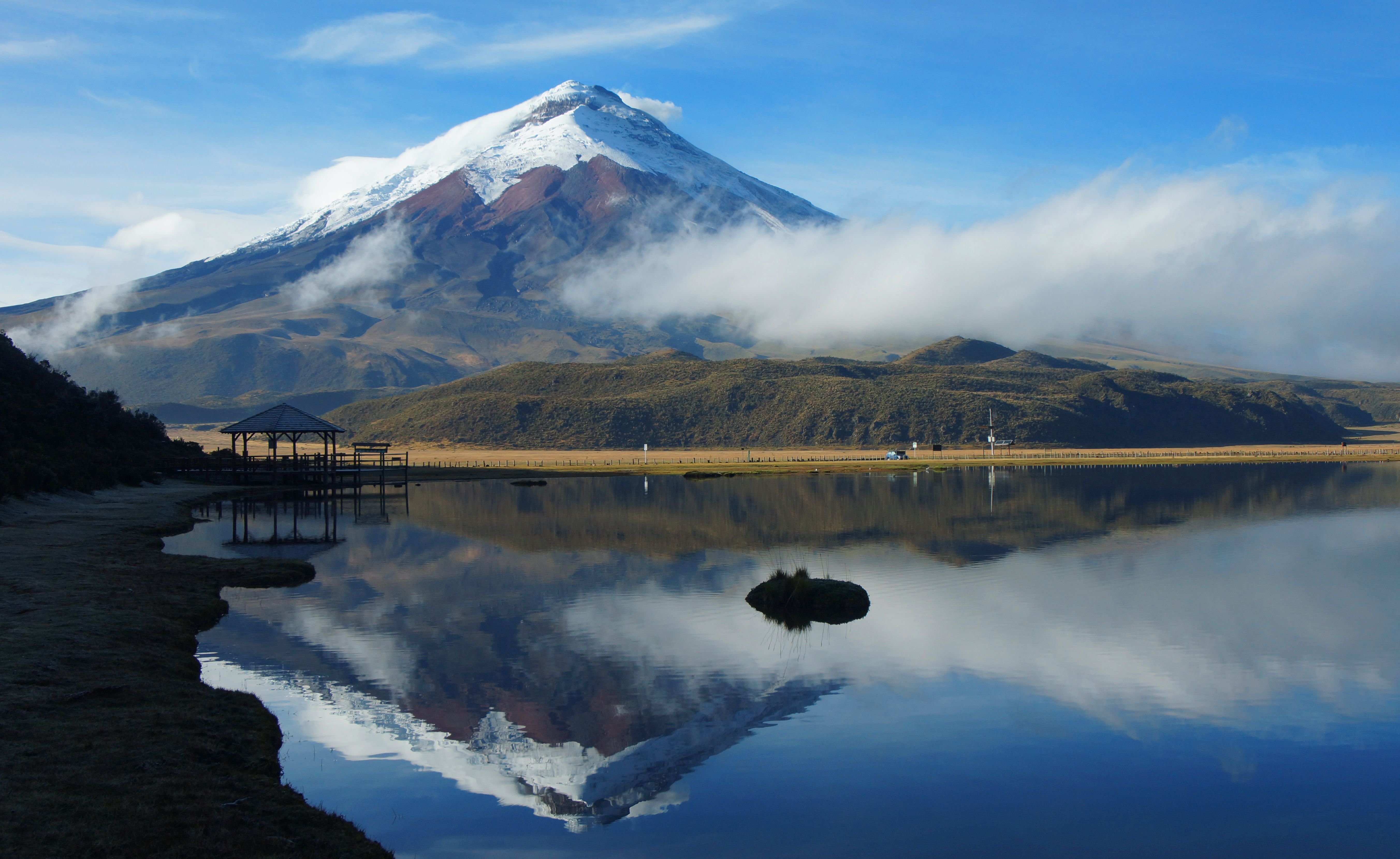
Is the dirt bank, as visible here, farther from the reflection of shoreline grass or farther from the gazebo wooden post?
the reflection of shoreline grass

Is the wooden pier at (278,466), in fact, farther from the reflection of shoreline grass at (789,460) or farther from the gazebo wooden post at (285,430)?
the reflection of shoreline grass at (789,460)

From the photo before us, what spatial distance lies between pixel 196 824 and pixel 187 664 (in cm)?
623

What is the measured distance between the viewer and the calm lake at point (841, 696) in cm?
955

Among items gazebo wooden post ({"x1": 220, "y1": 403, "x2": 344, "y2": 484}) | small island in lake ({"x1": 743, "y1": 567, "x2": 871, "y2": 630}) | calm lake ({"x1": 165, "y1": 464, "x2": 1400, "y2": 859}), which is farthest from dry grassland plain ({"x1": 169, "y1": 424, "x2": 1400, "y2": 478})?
small island in lake ({"x1": 743, "y1": 567, "x2": 871, "y2": 630})

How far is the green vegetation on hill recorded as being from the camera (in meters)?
32.0

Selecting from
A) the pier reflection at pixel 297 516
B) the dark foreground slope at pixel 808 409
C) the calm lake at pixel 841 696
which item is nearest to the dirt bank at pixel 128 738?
the calm lake at pixel 841 696

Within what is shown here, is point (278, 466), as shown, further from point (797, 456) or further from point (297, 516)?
point (797, 456)

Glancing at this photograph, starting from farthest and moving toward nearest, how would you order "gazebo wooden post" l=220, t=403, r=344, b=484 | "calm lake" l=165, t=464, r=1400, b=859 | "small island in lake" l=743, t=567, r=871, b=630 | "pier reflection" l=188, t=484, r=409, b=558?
1. "gazebo wooden post" l=220, t=403, r=344, b=484
2. "pier reflection" l=188, t=484, r=409, b=558
3. "small island in lake" l=743, t=567, r=871, b=630
4. "calm lake" l=165, t=464, r=1400, b=859

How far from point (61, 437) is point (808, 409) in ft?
329

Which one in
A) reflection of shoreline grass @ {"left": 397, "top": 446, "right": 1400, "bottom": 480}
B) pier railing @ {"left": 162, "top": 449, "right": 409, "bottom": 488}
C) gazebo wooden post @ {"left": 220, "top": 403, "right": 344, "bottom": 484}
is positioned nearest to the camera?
pier railing @ {"left": 162, "top": 449, "right": 409, "bottom": 488}

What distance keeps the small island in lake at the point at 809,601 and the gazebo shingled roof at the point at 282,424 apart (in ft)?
123

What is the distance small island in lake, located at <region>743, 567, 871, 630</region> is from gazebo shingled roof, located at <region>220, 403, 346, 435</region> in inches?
1479

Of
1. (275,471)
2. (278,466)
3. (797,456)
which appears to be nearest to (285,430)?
(275,471)

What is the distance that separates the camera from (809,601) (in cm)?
1962
